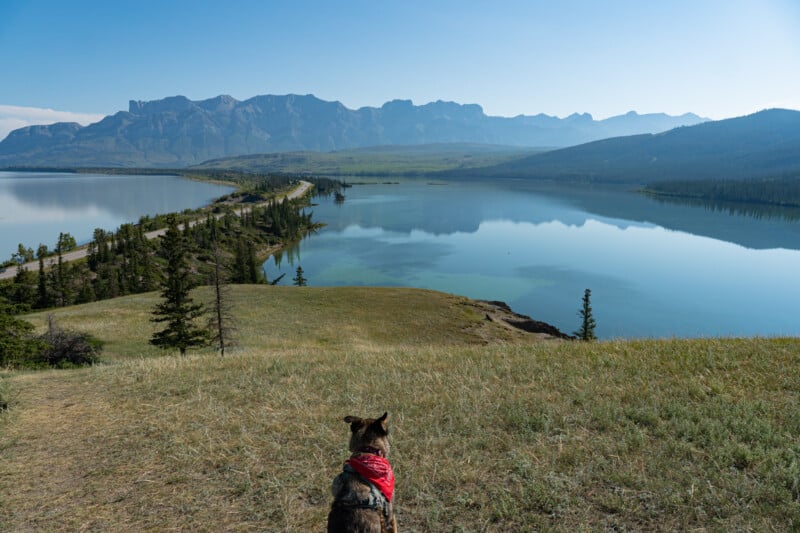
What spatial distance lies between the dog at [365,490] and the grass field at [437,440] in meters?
1.80

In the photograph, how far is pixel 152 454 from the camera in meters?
8.59

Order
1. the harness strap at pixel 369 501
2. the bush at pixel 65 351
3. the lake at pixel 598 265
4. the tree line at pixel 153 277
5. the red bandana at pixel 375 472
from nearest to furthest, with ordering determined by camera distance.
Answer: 1. the harness strap at pixel 369 501
2. the red bandana at pixel 375 472
3. the bush at pixel 65 351
4. the tree line at pixel 153 277
5. the lake at pixel 598 265

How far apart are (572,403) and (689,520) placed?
406cm

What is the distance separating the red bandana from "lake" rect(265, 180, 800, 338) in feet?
129

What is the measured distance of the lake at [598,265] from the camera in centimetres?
6844

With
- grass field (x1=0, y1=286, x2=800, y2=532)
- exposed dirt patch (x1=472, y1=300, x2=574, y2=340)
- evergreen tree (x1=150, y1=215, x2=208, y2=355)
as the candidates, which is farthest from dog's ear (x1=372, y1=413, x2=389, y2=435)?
exposed dirt patch (x1=472, y1=300, x2=574, y2=340)

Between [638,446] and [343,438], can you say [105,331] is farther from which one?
[638,446]

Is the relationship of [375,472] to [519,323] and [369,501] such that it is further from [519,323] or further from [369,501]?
[519,323]

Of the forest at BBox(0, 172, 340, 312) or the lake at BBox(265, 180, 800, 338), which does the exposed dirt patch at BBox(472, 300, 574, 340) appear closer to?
the lake at BBox(265, 180, 800, 338)

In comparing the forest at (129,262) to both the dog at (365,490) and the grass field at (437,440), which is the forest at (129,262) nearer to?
the grass field at (437,440)

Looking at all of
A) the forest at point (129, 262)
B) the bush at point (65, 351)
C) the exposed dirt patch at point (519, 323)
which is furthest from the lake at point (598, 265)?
the bush at point (65, 351)

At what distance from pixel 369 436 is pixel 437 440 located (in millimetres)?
3568

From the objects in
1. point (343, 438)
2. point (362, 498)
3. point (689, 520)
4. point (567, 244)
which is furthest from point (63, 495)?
point (567, 244)

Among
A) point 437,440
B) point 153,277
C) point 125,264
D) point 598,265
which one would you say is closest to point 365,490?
point 437,440
